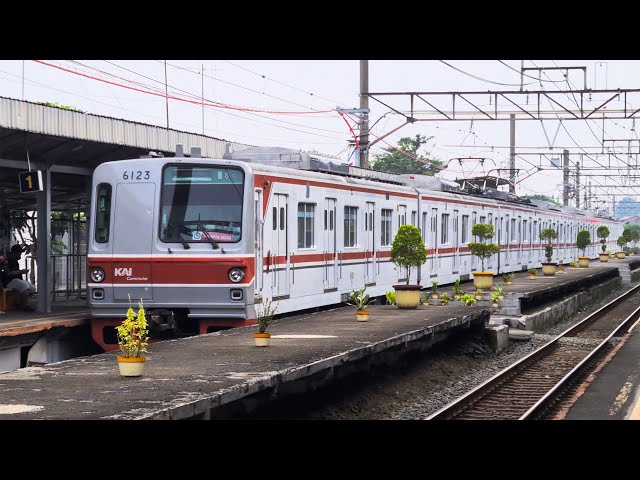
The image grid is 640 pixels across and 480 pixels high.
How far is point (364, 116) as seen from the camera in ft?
76.2

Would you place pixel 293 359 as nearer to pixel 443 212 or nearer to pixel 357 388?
pixel 357 388

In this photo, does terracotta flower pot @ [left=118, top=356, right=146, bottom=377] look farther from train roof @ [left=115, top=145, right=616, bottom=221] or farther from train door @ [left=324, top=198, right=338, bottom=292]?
train door @ [left=324, top=198, right=338, bottom=292]

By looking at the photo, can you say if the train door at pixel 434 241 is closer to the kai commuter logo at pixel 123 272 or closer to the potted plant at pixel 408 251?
the potted plant at pixel 408 251

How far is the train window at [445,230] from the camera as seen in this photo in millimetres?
24062

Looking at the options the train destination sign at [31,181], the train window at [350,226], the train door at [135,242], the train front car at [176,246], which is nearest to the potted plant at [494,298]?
the train window at [350,226]

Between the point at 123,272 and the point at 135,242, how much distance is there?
43 cm

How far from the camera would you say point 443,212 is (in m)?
24.0

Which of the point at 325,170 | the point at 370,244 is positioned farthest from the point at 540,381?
the point at 370,244

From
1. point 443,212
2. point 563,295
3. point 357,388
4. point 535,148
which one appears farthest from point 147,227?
point 535,148

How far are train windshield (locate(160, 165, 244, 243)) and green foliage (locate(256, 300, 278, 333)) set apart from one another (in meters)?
1.04

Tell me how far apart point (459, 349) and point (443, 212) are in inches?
298

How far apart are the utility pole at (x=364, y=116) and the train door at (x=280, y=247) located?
29.0 ft

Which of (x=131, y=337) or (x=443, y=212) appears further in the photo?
(x=443, y=212)
